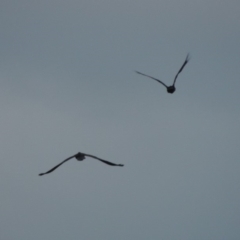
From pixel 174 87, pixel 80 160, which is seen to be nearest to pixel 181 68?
pixel 174 87

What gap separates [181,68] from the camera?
54875 millimetres

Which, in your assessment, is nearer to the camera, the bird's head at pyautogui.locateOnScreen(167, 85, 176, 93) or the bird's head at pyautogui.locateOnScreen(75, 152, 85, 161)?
the bird's head at pyautogui.locateOnScreen(75, 152, 85, 161)

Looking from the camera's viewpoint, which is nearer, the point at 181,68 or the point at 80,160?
the point at 80,160

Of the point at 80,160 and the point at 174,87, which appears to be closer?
the point at 80,160

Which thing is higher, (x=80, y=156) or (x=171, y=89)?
(x=171, y=89)

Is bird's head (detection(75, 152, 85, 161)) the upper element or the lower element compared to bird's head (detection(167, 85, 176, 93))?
lower

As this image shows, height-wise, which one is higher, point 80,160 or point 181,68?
point 181,68

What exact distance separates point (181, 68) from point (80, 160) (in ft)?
55.4

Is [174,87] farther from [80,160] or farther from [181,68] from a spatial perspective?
[80,160]

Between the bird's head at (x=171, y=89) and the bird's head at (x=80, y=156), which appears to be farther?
the bird's head at (x=171, y=89)

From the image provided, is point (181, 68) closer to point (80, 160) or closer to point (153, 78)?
point (153, 78)

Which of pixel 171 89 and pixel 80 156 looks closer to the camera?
pixel 80 156

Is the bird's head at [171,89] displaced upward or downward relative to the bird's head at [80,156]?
upward

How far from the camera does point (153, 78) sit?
2156 inches
